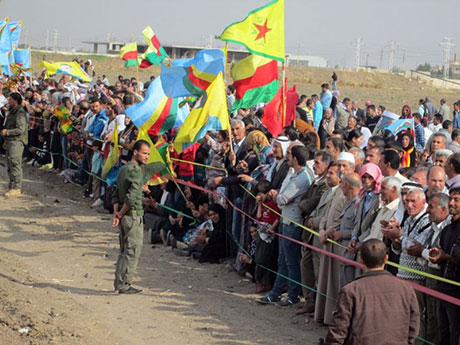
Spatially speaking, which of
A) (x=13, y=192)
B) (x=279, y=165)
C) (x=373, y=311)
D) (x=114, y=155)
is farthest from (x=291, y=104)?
(x=373, y=311)

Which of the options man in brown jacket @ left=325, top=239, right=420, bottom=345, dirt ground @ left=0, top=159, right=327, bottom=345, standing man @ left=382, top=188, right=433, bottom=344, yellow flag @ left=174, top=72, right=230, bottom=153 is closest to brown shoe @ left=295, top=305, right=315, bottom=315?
dirt ground @ left=0, top=159, right=327, bottom=345

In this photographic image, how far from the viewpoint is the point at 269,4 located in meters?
13.0

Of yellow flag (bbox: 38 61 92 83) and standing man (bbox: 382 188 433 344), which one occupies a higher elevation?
yellow flag (bbox: 38 61 92 83)

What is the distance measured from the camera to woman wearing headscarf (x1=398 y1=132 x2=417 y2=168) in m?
13.2

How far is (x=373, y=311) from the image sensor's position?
5.71m

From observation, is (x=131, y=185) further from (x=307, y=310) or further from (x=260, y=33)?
(x=260, y=33)

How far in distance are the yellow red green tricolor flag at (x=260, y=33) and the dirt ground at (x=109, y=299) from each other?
3.48m

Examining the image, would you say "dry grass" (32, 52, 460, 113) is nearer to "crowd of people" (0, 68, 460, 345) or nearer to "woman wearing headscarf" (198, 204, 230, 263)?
"crowd of people" (0, 68, 460, 345)

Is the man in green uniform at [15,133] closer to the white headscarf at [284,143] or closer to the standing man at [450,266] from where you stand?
the white headscarf at [284,143]

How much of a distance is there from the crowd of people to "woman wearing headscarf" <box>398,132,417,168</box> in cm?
2

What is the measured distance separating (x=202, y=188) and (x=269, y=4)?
3.16m

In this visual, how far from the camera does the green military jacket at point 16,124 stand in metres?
17.6

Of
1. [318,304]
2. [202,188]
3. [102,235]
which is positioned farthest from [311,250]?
[102,235]

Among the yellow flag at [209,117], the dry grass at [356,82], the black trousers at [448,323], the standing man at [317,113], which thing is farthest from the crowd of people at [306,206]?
the dry grass at [356,82]
